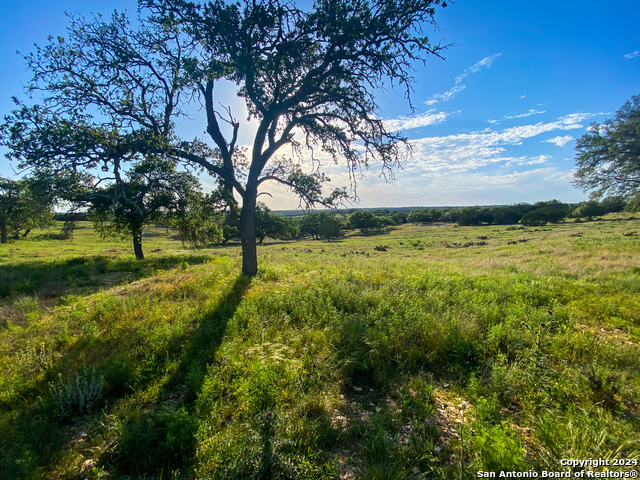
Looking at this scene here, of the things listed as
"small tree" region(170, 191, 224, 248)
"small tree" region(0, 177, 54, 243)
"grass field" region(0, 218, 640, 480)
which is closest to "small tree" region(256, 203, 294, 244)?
"small tree" region(0, 177, 54, 243)

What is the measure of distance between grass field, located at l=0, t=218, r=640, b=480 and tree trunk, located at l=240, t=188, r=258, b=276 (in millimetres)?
4034

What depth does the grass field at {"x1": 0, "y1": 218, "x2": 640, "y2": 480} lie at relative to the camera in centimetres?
259

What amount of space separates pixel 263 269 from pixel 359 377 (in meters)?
8.13

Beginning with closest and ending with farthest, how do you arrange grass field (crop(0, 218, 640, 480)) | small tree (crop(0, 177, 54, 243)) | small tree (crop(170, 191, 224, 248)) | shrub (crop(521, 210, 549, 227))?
grass field (crop(0, 218, 640, 480)) < small tree (crop(170, 191, 224, 248)) < small tree (crop(0, 177, 54, 243)) < shrub (crop(521, 210, 549, 227))

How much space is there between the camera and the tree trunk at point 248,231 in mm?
10461

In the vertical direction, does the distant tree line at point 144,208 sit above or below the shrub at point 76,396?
above

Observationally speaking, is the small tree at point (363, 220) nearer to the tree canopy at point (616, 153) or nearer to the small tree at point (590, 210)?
the small tree at point (590, 210)

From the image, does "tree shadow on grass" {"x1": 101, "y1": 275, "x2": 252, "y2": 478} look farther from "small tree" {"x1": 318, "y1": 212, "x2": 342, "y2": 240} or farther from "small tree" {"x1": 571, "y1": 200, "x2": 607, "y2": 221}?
"small tree" {"x1": 571, "y1": 200, "x2": 607, "y2": 221}

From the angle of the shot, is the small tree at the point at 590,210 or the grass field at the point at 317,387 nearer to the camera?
the grass field at the point at 317,387

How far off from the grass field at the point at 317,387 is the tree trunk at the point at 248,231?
159 inches

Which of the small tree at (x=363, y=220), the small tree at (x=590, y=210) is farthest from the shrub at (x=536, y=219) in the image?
the small tree at (x=363, y=220)

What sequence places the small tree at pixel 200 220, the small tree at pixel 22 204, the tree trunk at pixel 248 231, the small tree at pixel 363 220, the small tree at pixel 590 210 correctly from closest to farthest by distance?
1. the tree trunk at pixel 248 231
2. the small tree at pixel 200 220
3. the small tree at pixel 22 204
4. the small tree at pixel 590 210
5. the small tree at pixel 363 220

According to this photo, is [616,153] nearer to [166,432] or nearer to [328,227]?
[166,432]

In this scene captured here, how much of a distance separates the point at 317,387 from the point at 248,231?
799 cm
